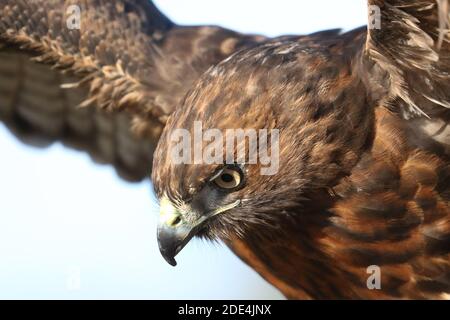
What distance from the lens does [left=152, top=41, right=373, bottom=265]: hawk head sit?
5.67 m

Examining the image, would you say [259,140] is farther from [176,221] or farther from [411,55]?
[411,55]

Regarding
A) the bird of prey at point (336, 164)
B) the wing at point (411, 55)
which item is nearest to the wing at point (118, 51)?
the bird of prey at point (336, 164)

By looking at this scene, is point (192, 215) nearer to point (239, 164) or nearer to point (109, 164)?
point (239, 164)

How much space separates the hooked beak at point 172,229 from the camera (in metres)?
5.84

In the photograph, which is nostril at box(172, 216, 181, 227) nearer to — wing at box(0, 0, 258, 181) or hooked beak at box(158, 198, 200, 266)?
hooked beak at box(158, 198, 200, 266)

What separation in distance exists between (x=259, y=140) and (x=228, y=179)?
0.91 feet

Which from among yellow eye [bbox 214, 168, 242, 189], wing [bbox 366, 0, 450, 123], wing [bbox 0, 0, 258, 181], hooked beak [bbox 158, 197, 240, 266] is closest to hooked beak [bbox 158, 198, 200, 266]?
hooked beak [bbox 158, 197, 240, 266]

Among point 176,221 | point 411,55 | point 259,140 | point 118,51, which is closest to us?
point 411,55

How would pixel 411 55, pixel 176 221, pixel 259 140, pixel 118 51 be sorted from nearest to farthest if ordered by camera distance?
1. pixel 411 55
2. pixel 259 140
3. pixel 176 221
4. pixel 118 51

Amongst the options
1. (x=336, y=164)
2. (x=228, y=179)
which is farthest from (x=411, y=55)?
(x=228, y=179)

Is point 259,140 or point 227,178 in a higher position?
point 259,140

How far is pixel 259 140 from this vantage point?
567 centimetres

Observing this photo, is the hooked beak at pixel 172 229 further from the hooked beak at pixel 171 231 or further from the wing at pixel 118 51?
the wing at pixel 118 51
